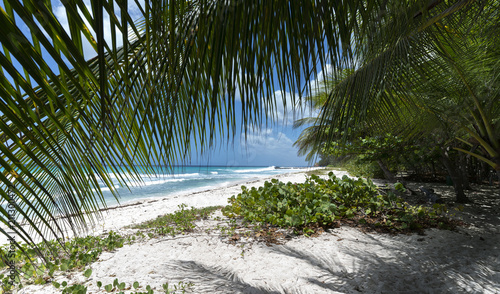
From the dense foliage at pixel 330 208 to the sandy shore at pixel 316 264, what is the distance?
0.29 m

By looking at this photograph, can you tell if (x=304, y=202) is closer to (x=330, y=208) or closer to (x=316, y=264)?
(x=330, y=208)

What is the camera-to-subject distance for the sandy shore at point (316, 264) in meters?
2.24

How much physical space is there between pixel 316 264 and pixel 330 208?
1249 millimetres

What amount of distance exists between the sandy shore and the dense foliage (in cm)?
29

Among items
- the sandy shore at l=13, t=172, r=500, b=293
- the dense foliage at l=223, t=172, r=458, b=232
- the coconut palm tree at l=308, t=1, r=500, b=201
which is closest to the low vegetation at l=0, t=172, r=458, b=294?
the dense foliage at l=223, t=172, r=458, b=232

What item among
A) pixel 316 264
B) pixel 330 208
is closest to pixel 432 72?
pixel 330 208

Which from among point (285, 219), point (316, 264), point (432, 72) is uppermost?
point (432, 72)

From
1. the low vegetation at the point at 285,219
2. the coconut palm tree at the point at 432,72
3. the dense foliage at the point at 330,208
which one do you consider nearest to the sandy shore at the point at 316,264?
the low vegetation at the point at 285,219

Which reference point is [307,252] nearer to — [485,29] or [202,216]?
[202,216]

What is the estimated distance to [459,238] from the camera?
3.28 meters

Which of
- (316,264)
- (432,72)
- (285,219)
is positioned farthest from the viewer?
(285,219)

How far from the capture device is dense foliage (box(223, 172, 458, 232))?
358 cm

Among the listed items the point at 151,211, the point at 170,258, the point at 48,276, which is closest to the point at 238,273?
the point at 170,258

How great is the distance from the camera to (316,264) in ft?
8.42
